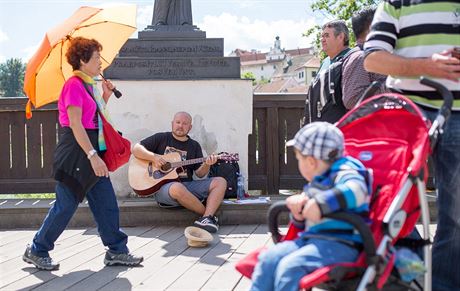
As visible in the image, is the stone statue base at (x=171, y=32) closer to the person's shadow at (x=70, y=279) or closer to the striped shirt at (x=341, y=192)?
the person's shadow at (x=70, y=279)

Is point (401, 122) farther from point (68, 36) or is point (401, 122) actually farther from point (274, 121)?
point (274, 121)

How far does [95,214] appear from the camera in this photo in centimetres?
505

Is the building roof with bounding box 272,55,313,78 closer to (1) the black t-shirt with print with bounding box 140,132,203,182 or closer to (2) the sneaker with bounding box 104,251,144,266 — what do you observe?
(1) the black t-shirt with print with bounding box 140,132,203,182

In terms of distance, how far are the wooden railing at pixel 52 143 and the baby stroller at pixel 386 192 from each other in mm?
4320

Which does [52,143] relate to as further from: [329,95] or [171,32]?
[329,95]

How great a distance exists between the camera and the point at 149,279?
457cm

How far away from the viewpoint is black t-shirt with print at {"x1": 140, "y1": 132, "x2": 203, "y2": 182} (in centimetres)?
655

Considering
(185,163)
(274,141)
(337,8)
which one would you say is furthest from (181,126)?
(337,8)

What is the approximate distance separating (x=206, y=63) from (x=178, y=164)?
1.51 m

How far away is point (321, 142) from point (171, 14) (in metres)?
5.30

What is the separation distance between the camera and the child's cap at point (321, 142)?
301 cm

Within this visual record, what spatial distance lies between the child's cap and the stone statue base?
4846 mm

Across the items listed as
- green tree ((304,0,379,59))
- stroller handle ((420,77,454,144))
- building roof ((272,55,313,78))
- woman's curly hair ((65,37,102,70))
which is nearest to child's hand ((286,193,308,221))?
stroller handle ((420,77,454,144))

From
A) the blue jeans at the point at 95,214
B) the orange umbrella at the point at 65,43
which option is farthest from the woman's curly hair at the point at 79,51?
the blue jeans at the point at 95,214
